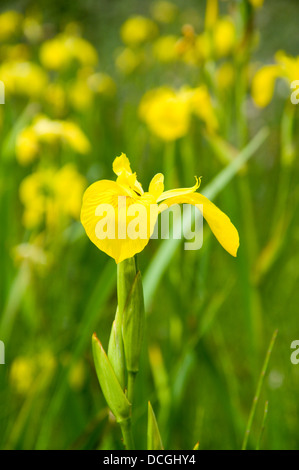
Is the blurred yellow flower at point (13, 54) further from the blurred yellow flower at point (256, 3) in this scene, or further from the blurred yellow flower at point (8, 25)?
the blurred yellow flower at point (256, 3)

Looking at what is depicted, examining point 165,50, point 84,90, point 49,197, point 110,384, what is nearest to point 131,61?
point 165,50

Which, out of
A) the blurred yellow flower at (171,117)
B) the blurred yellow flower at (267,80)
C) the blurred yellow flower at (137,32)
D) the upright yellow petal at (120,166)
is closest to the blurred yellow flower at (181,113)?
the blurred yellow flower at (171,117)

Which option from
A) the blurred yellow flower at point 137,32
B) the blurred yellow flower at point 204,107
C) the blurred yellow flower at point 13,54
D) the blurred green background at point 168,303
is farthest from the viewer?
the blurred yellow flower at point 137,32

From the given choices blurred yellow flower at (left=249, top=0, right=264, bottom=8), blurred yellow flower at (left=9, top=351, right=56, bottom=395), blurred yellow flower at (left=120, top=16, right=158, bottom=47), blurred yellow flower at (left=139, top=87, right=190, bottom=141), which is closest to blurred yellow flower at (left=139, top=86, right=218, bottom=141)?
blurred yellow flower at (left=139, top=87, right=190, bottom=141)

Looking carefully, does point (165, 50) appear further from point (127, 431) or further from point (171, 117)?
point (127, 431)

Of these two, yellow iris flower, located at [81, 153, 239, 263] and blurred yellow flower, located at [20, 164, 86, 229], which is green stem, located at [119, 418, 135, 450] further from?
blurred yellow flower, located at [20, 164, 86, 229]

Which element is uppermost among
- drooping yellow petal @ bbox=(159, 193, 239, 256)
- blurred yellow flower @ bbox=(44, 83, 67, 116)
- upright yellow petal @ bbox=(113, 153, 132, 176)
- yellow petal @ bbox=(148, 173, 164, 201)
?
blurred yellow flower @ bbox=(44, 83, 67, 116)

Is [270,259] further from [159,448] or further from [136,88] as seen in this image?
[136,88]

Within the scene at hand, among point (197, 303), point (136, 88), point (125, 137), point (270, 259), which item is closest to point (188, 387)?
point (197, 303)
